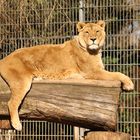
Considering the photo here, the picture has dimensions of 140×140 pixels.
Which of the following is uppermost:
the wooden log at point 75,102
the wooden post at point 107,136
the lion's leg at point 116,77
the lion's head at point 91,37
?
the lion's head at point 91,37

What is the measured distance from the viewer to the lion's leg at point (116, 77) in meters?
4.51

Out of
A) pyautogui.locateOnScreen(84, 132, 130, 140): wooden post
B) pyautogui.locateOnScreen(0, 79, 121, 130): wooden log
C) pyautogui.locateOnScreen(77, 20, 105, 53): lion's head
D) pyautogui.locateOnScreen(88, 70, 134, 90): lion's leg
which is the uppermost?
pyautogui.locateOnScreen(77, 20, 105, 53): lion's head

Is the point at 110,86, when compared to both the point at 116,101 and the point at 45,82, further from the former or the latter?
the point at 45,82

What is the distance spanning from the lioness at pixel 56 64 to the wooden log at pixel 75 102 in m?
0.12

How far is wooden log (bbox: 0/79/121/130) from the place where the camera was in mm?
4211

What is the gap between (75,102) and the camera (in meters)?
4.29

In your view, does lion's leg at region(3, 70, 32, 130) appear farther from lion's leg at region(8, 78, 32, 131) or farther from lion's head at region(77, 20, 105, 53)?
lion's head at region(77, 20, 105, 53)

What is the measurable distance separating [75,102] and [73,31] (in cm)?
357

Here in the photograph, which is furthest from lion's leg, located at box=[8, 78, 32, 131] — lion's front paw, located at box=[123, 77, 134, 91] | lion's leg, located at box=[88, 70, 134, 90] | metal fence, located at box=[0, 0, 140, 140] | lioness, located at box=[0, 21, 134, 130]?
metal fence, located at box=[0, 0, 140, 140]

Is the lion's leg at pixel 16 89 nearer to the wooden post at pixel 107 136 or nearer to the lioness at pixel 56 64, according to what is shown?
the lioness at pixel 56 64

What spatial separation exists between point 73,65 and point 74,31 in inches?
114

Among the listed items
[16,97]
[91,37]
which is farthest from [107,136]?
[91,37]

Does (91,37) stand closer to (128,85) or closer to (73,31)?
(128,85)

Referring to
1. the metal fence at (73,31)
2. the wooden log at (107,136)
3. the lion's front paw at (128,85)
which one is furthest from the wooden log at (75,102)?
the metal fence at (73,31)
